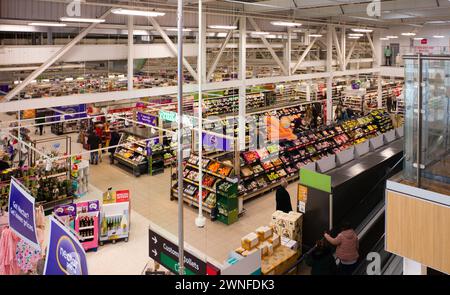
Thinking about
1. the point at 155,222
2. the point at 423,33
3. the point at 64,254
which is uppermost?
the point at 423,33

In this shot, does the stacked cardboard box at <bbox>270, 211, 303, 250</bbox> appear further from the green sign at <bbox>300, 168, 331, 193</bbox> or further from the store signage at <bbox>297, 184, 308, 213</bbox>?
the green sign at <bbox>300, 168, 331, 193</bbox>

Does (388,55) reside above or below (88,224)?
above

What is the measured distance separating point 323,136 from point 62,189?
857 cm

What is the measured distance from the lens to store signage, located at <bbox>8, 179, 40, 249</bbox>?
205 inches

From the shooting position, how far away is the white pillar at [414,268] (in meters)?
3.79

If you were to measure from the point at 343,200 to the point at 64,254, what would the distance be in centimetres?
538

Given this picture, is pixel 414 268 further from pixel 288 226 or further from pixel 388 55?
pixel 388 55

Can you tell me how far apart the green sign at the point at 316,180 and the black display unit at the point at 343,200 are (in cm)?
7

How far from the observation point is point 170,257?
4262mm

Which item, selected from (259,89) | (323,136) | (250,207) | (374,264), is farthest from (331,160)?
(259,89)

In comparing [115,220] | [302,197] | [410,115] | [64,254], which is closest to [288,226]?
[302,197]

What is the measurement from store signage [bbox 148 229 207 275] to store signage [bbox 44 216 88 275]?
93 cm

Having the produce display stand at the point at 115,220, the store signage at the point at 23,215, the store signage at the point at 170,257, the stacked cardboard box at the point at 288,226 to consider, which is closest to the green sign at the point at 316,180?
the stacked cardboard box at the point at 288,226
